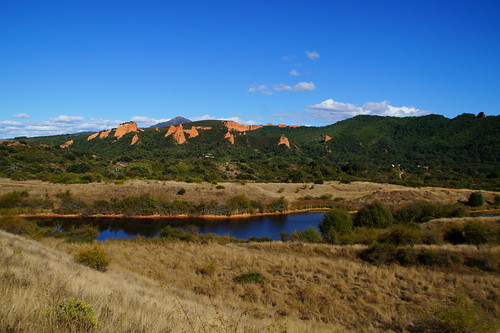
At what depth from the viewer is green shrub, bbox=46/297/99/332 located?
3.33m

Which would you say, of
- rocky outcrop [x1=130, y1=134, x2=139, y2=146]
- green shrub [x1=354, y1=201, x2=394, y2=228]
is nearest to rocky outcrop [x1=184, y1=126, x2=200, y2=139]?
rocky outcrop [x1=130, y1=134, x2=139, y2=146]

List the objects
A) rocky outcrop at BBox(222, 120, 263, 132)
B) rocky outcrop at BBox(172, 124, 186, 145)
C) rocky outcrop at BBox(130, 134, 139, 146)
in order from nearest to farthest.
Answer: rocky outcrop at BBox(130, 134, 139, 146) → rocky outcrop at BBox(172, 124, 186, 145) → rocky outcrop at BBox(222, 120, 263, 132)

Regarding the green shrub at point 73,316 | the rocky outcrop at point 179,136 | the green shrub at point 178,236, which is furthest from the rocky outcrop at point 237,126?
the green shrub at point 73,316

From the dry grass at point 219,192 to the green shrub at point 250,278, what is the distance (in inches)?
1185

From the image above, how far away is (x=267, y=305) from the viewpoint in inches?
420

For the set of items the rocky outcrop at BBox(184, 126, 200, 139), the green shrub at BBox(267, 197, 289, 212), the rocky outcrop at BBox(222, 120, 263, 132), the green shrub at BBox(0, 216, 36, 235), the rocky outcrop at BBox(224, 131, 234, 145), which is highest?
the rocky outcrop at BBox(222, 120, 263, 132)

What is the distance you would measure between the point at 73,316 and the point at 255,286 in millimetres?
9815

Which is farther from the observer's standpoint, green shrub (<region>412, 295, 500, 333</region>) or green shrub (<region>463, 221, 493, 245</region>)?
green shrub (<region>463, 221, 493, 245</region>)

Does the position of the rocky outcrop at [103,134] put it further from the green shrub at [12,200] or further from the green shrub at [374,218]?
the green shrub at [374,218]

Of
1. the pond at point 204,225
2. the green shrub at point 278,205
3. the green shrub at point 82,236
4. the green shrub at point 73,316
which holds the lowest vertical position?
the pond at point 204,225

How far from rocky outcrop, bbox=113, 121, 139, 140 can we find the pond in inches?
3771

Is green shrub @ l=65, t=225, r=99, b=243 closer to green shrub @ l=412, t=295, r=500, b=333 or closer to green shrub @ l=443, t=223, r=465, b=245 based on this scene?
green shrub @ l=412, t=295, r=500, b=333

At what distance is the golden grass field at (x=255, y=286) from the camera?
18.4 ft

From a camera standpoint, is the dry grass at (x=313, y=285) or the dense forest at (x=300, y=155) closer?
the dry grass at (x=313, y=285)
